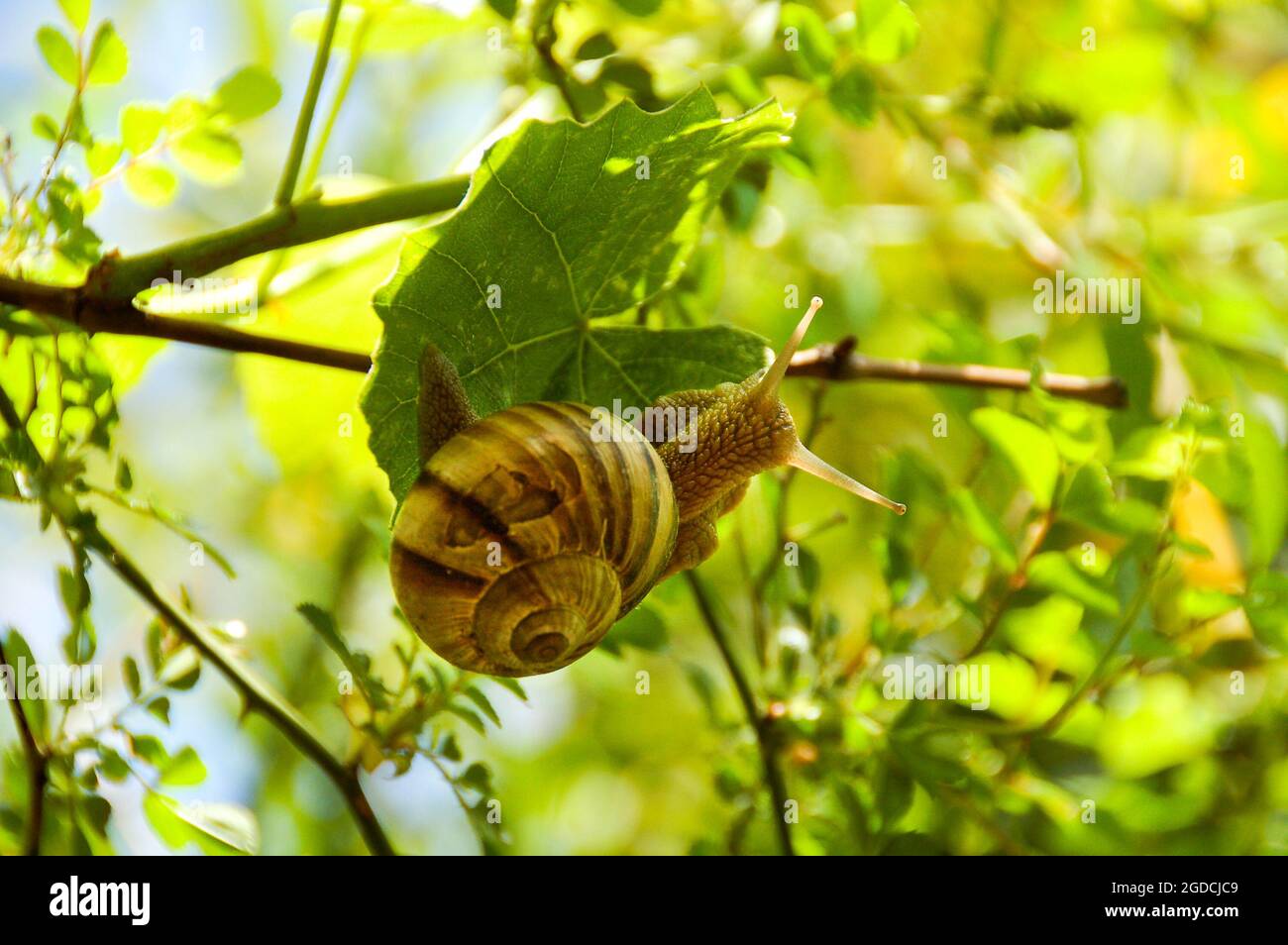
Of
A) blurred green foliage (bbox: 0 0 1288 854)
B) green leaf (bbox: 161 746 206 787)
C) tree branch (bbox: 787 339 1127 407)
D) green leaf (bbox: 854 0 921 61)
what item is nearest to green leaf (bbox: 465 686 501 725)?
blurred green foliage (bbox: 0 0 1288 854)

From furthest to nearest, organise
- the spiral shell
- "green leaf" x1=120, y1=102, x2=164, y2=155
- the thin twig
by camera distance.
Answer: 1. the thin twig
2. "green leaf" x1=120, y1=102, x2=164, y2=155
3. the spiral shell

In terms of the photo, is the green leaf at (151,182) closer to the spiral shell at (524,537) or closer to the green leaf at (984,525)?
the spiral shell at (524,537)

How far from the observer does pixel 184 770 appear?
0.73 meters

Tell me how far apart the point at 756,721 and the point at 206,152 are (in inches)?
22.4

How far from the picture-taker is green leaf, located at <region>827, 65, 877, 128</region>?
0.82 meters

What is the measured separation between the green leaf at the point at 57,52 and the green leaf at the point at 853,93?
0.50m

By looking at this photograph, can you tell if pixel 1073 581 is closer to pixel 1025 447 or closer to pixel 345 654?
pixel 1025 447

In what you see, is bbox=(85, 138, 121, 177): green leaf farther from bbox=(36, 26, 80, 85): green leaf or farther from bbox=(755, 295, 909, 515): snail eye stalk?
bbox=(755, 295, 909, 515): snail eye stalk

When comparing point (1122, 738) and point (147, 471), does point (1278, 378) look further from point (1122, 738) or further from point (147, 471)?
point (147, 471)

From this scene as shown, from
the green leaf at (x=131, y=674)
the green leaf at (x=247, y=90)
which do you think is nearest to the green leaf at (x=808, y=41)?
the green leaf at (x=247, y=90)

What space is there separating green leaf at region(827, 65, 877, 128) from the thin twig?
0.35m

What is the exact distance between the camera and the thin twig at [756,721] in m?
0.85

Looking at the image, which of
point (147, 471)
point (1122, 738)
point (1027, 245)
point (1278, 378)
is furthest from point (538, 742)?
point (1278, 378)

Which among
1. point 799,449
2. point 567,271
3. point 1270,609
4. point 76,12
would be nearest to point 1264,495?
point 1270,609
